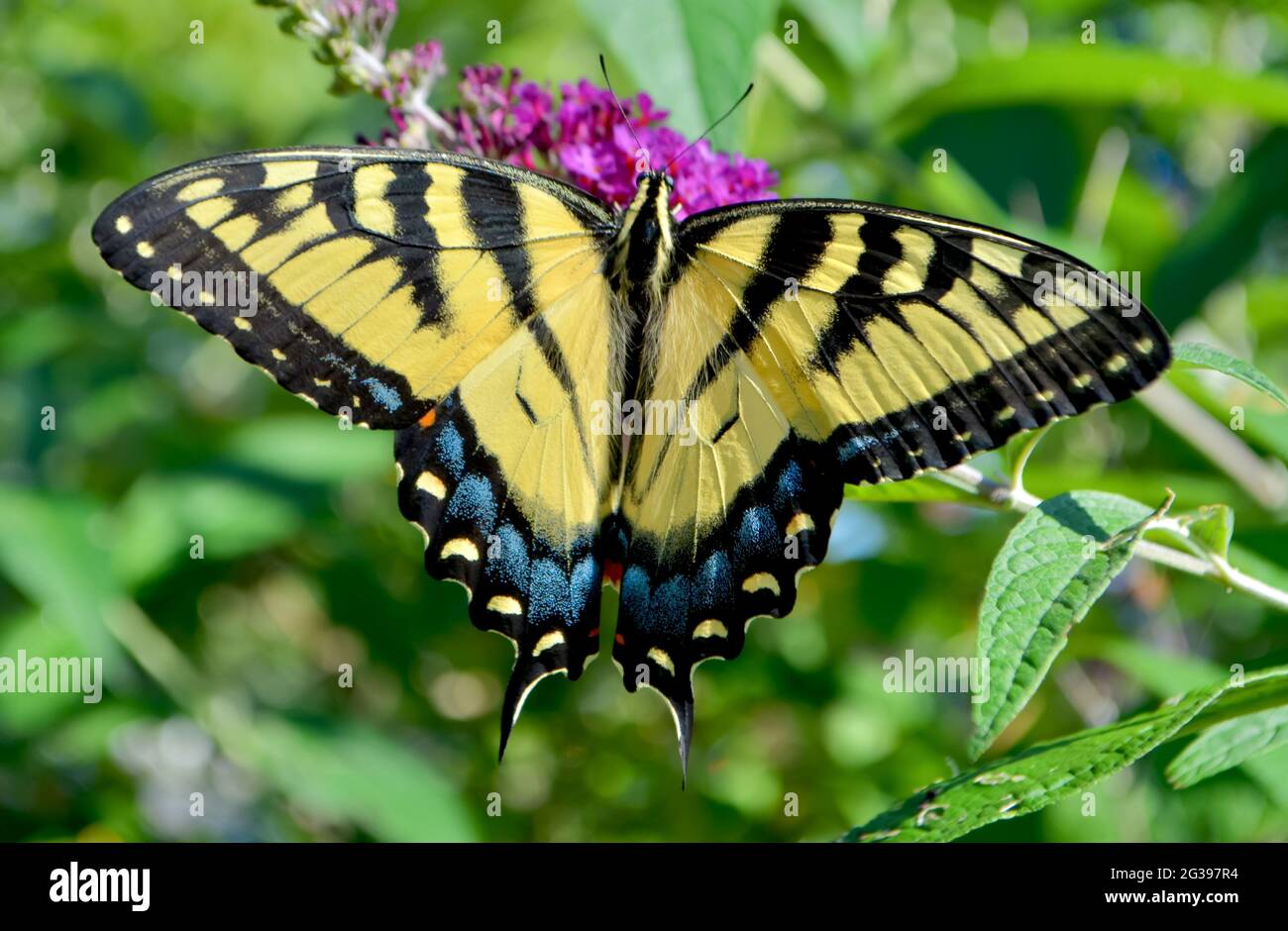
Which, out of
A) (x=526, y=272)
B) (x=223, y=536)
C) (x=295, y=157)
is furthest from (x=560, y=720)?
(x=295, y=157)

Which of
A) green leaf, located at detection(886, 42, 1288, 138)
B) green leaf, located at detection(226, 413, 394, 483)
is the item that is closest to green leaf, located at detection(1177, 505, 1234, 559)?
green leaf, located at detection(886, 42, 1288, 138)

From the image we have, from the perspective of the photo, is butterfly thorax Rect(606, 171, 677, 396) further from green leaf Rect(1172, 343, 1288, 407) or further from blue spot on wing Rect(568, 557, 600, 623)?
green leaf Rect(1172, 343, 1288, 407)

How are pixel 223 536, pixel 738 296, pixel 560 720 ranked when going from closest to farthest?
pixel 738 296, pixel 223 536, pixel 560 720

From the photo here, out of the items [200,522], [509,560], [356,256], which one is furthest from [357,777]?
[356,256]

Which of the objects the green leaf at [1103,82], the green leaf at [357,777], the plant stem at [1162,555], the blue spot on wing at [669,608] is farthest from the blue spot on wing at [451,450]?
the green leaf at [1103,82]

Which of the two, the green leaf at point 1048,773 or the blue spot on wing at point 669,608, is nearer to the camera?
the green leaf at point 1048,773

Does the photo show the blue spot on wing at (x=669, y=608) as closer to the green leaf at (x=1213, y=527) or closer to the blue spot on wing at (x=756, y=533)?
the blue spot on wing at (x=756, y=533)

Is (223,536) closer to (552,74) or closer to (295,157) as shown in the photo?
(295,157)
